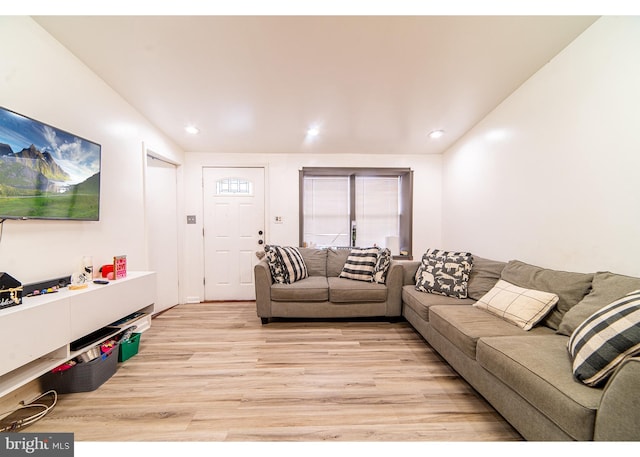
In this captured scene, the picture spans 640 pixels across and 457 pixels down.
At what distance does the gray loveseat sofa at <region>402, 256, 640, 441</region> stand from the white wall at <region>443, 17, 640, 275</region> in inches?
9.3

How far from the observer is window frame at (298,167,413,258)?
356 centimetres

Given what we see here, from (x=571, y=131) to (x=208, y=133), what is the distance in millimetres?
3459

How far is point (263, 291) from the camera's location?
260cm

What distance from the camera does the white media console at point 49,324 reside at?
110 centimetres

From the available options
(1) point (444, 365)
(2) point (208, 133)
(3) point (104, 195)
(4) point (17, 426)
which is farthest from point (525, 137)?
(4) point (17, 426)

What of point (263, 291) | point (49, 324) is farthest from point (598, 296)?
point (49, 324)

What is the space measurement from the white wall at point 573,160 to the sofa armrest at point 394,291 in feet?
3.34

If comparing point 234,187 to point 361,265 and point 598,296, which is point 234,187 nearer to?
point 361,265

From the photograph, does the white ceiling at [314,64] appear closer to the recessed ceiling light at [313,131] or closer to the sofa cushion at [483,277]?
the recessed ceiling light at [313,131]

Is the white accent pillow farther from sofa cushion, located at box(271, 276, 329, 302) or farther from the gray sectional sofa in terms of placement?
sofa cushion, located at box(271, 276, 329, 302)

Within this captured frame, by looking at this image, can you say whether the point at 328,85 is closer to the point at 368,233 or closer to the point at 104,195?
the point at 104,195

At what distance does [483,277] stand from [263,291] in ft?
7.43

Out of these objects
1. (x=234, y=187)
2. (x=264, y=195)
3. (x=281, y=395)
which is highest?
(x=234, y=187)

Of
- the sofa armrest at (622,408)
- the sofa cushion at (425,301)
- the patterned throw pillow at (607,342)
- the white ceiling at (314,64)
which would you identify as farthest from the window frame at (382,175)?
the sofa armrest at (622,408)
